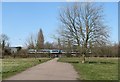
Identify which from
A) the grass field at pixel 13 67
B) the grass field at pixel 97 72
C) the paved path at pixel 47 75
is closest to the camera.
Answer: the paved path at pixel 47 75

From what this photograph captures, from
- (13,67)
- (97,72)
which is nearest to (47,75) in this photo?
(97,72)

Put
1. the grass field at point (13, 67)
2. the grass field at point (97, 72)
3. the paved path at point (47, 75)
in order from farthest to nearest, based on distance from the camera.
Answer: the grass field at point (13, 67) → the grass field at point (97, 72) → the paved path at point (47, 75)

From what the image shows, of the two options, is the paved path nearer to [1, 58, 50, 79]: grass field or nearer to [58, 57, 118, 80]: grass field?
[58, 57, 118, 80]: grass field

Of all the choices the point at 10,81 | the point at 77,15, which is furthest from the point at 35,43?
the point at 10,81

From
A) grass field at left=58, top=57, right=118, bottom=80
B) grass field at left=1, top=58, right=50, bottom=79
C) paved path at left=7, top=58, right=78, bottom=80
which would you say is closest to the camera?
paved path at left=7, top=58, right=78, bottom=80

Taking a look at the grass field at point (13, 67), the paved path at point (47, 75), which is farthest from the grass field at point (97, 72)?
the grass field at point (13, 67)

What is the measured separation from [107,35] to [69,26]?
7129 mm

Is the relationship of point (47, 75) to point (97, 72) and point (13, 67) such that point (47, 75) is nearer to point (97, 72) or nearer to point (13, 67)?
point (97, 72)

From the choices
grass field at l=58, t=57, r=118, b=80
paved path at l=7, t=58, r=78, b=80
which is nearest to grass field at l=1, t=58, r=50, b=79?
paved path at l=7, t=58, r=78, b=80

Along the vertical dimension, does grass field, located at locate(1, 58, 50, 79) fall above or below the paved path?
above

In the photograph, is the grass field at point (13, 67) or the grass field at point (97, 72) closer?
the grass field at point (97, 72)

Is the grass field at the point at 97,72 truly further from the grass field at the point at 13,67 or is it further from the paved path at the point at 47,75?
the grass field at the point at 13,67

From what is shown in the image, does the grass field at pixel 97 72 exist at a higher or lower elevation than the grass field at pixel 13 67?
lower

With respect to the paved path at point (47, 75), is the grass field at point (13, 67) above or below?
above
